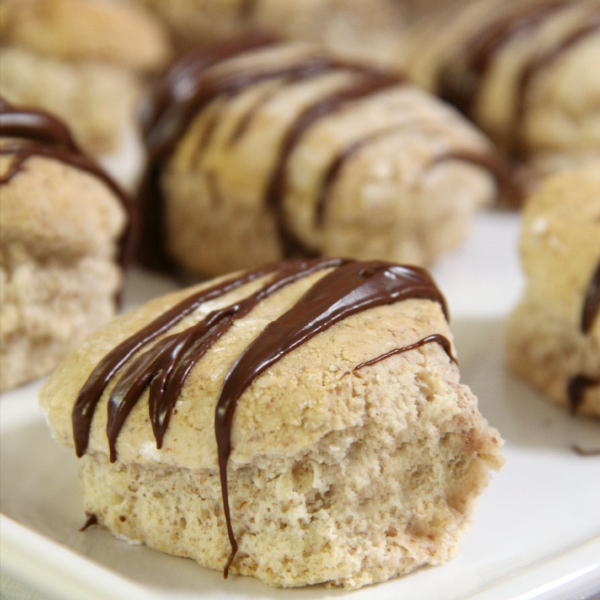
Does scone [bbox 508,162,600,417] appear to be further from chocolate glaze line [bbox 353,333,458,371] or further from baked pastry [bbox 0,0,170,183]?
baked pastry [bbox 0,0,170,183]

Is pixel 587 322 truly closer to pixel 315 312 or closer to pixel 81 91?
pixel 315 312

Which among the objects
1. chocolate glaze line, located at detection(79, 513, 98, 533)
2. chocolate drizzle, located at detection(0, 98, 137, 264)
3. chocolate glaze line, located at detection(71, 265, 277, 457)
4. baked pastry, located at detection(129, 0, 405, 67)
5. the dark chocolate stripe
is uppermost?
baked pastry, located at detection(129, 0, 405, 67)

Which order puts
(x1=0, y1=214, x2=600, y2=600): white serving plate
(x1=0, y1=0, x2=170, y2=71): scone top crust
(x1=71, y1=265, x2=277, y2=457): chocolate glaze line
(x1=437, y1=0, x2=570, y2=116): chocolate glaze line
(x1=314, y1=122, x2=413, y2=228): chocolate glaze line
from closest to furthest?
(x1=0, y1=214, x2=600, y2=600): white serving plate
(x1=71, y1=265, x2=277, y2=457): chocolate glaze line
(x1=314, y1=122, x2=413, y2=228): chocolate glaze line
(x1=0, y1=0, x2=170, y2=71): scone top crust
(x1=437, y1=0, x2=570, y2=116): chocolate glaze line

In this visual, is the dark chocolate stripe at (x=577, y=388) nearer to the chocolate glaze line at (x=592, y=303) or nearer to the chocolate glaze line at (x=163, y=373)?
the chocolate glaze line at (x=592, y=303)

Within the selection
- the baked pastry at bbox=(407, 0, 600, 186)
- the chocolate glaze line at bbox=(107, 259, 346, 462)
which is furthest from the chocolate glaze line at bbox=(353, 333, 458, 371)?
the baked pastry at bbox=(407, 0, 600, 186)

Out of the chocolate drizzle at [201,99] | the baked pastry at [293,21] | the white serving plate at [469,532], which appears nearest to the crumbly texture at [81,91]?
the chocolate drizzle at [201,99]

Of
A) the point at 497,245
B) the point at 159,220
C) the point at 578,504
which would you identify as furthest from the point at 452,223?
the point at 578,504

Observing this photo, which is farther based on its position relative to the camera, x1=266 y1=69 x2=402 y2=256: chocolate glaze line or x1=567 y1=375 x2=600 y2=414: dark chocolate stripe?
x1=266 y1=69 x2=402 y2=256: chocolate glaze line
